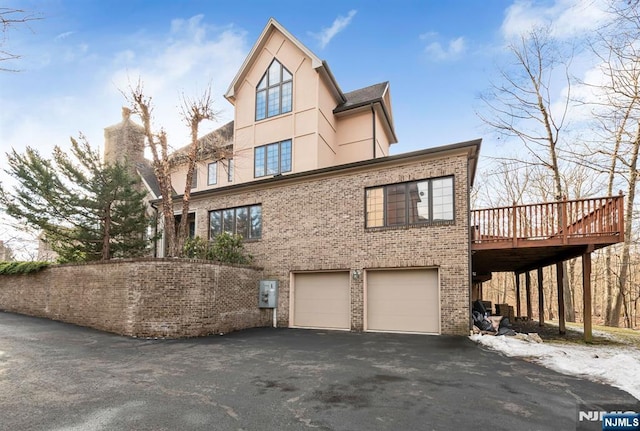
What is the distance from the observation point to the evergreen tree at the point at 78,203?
14.8 metres

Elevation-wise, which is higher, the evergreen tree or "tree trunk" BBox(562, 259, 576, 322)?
the evergreen tree

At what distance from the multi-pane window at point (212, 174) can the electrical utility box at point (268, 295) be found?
7999 millimetres

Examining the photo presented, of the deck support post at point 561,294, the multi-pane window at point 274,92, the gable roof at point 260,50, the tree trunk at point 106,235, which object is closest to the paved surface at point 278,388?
the deck support post at point 561,294

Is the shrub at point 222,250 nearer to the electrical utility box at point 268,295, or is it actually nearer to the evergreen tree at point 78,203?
the electrical utility box at point 268,295

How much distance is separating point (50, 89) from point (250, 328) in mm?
8866

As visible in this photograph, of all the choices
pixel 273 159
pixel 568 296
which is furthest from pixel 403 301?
pixel 568 296

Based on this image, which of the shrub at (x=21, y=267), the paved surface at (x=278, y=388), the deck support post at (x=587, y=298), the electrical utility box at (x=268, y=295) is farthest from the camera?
the shrub at (x=21, y=267)

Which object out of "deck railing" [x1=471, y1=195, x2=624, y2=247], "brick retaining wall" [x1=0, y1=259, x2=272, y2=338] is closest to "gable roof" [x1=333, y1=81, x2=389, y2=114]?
"deck railing" [x1=471, y1=195, x2=624, y2=247]

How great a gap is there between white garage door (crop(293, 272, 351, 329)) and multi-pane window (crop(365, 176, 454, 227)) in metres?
2.42

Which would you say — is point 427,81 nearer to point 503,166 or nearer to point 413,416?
point 503,166

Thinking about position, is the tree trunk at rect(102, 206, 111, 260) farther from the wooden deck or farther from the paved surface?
the wooden deck

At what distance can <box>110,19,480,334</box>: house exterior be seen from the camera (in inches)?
413

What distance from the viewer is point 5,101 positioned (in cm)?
379

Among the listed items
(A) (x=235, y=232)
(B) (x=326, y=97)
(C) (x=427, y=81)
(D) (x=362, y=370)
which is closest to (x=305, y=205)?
(A) (x=235, y=232)
